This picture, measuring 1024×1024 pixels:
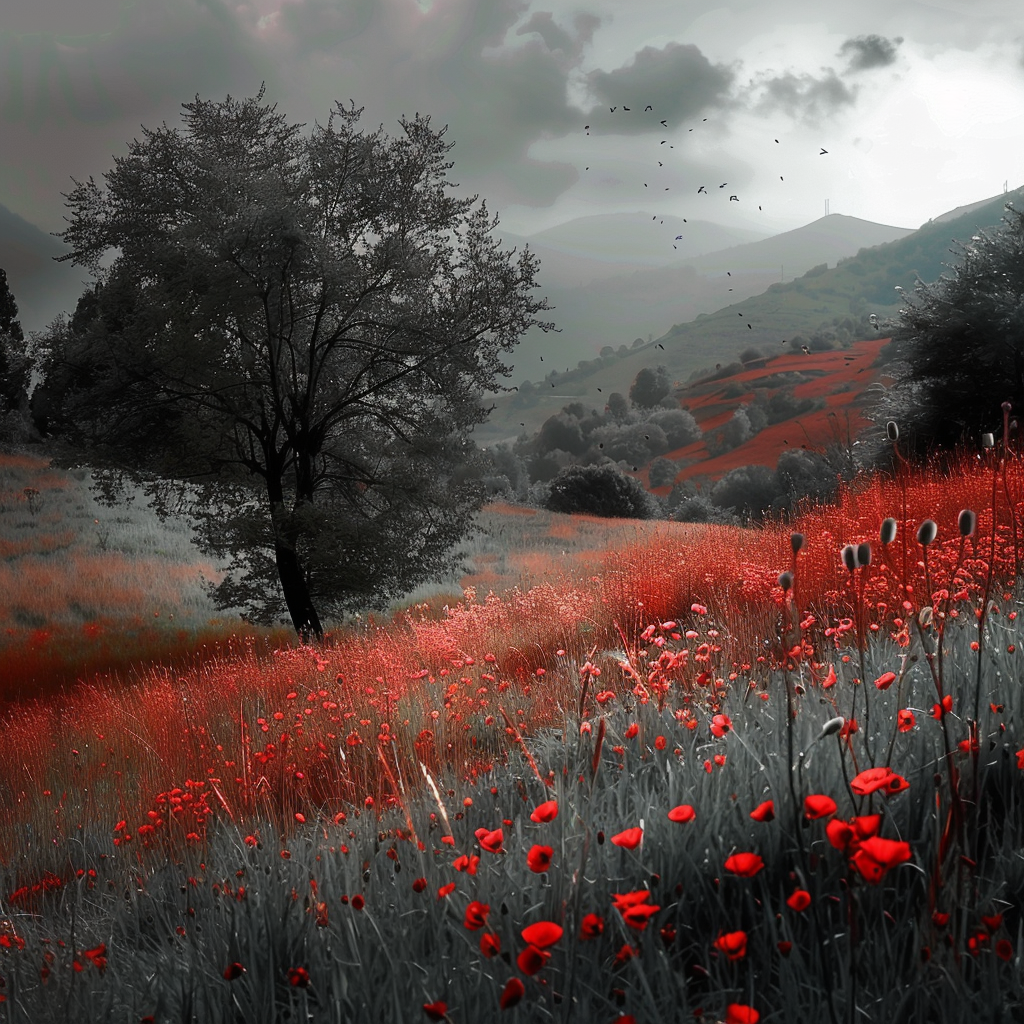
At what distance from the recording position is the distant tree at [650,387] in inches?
2346

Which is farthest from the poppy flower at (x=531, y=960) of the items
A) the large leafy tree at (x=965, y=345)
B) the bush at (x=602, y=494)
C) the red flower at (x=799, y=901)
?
the bush at (x=602, y=494)

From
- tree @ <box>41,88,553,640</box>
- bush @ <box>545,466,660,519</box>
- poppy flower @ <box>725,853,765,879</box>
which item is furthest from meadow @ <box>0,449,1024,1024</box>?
bush @ <box>545,466,660,519</box>

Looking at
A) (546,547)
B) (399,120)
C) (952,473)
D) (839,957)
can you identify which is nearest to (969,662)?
(839,957)

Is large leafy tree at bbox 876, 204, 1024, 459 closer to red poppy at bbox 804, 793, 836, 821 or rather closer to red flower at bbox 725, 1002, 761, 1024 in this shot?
red poppy at bbox 804, 793, 836, 821

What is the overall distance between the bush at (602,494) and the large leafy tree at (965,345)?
1968 cm

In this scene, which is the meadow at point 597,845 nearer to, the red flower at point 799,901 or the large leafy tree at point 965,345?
the red flower at point 799,901

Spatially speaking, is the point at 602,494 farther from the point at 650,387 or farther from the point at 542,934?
the point at 542,934

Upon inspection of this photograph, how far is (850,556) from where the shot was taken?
1.29 m

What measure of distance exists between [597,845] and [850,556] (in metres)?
0.81

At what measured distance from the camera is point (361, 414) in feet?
34.0

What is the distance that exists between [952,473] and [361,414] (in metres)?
7.55

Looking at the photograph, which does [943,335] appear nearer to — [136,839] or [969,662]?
[969,662]

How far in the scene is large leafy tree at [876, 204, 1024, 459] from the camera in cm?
1338

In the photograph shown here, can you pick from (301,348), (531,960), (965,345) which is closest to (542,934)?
(531,960)
